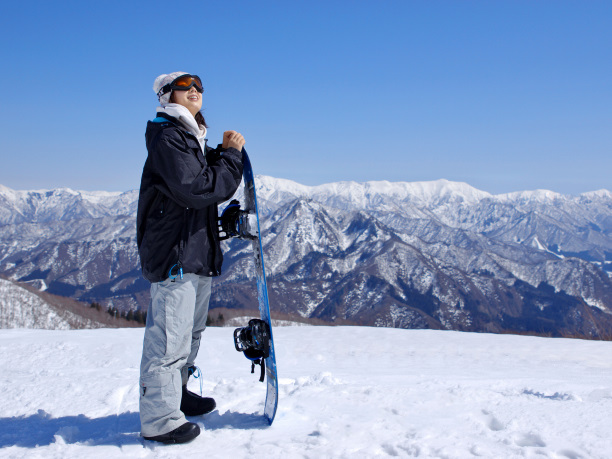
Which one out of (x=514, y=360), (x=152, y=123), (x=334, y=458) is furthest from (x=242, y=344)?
(x=514, y=360)

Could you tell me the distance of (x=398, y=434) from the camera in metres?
3.93

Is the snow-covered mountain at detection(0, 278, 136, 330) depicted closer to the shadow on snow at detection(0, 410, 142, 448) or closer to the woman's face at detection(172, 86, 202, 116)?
the shadow on snow at detection(0, 410, 142, 448)

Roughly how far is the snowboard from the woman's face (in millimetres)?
671

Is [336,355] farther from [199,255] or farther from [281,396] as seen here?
[199,255]

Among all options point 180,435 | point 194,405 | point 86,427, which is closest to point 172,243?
point 180,435

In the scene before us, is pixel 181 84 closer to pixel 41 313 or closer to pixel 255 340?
pixel 255 340

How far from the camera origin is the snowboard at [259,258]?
4387mm

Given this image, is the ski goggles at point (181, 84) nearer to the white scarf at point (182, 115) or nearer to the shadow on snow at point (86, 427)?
the white scarf at point (182, 115)

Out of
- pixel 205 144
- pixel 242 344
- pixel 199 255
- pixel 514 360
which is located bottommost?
pixel 514 360

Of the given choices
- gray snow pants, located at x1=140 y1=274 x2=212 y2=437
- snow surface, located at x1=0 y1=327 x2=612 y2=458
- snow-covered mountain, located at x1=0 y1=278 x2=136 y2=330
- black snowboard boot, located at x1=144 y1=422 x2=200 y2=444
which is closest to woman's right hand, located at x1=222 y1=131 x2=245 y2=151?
gray snow pants, located at x1=140 y1=274 x2=212 y2=437

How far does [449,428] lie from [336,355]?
7846mm

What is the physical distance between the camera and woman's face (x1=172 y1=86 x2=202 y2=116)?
427 centimetres

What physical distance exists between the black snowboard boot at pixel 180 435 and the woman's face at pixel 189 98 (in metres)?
3.04

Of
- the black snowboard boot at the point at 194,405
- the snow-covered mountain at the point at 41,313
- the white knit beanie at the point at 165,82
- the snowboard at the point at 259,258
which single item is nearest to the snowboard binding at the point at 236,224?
the snowboard at the point at 259,258
